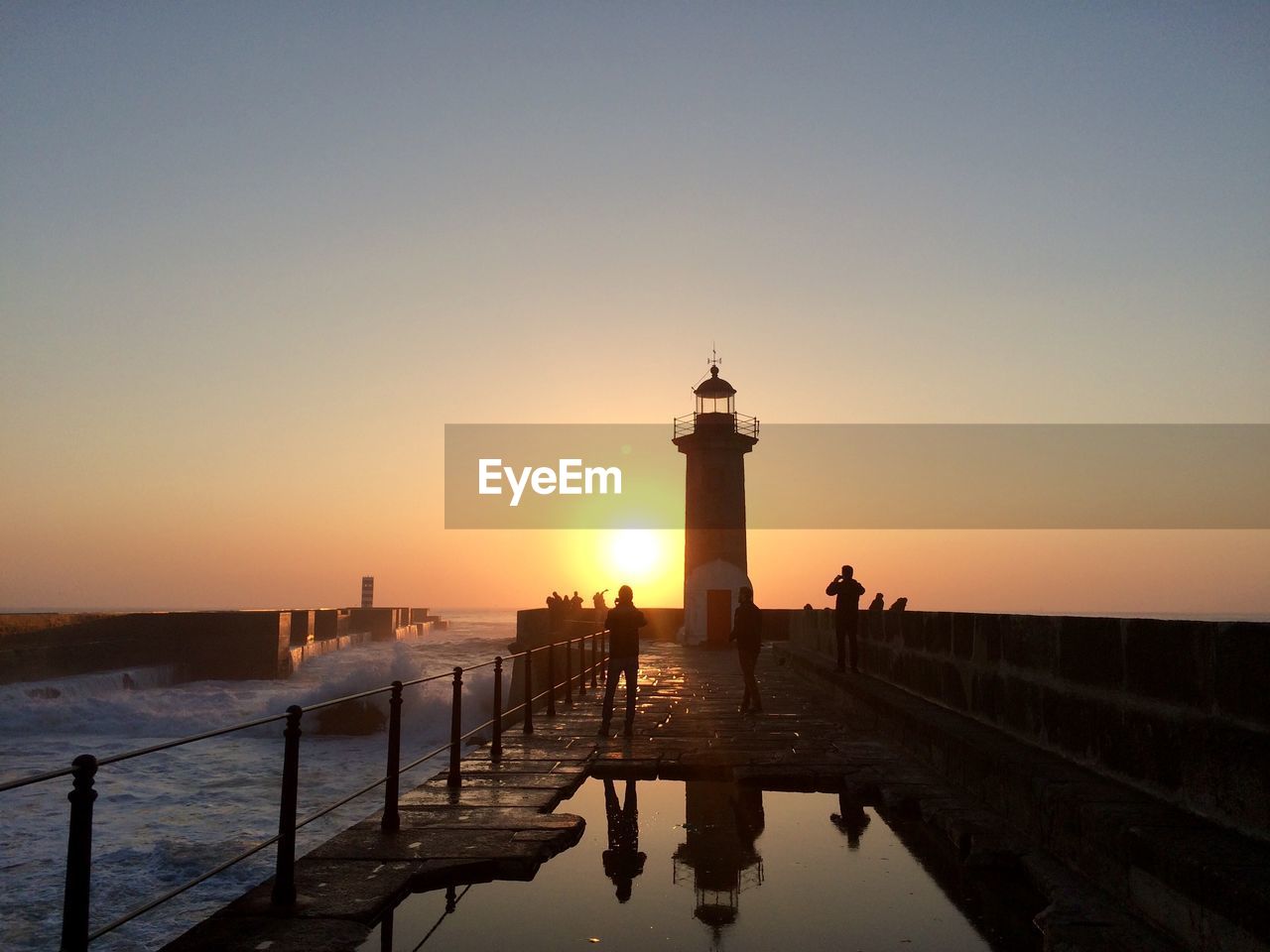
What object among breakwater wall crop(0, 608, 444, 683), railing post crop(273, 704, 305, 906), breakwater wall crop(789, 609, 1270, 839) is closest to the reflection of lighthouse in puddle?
railing post crop(273, 704, 305, 906)

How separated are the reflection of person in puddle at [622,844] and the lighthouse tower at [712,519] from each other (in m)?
25.6

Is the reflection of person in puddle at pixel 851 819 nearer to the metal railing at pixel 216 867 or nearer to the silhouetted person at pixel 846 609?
the metal railing at pixel 216 867

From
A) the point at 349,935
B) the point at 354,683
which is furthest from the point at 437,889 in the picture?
the point at 354,683

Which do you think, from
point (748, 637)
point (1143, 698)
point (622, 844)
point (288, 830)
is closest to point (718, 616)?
point (748, 637)

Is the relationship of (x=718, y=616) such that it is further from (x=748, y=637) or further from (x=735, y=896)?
(x=735, y=896)

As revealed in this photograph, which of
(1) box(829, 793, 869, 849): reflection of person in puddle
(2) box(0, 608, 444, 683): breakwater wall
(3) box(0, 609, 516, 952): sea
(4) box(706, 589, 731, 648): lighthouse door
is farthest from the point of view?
(4) box(706, 589, 731, 648): lighthouse door

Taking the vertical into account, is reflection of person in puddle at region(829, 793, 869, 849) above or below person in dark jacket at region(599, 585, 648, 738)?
below

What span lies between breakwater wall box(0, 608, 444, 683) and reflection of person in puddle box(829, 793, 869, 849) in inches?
932

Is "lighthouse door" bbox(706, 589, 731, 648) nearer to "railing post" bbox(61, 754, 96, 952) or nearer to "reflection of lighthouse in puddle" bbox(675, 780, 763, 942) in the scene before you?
"reflection of lighthouse in puddle" bbox(675, 780, 763, 942)

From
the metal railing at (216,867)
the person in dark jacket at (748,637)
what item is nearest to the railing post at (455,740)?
the metal railing at (216,867)

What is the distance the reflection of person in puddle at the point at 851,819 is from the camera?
6141 millimetres

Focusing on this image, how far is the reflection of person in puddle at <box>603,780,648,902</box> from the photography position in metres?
5.18

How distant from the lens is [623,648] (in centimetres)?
1074

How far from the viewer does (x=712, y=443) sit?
33500 mm
